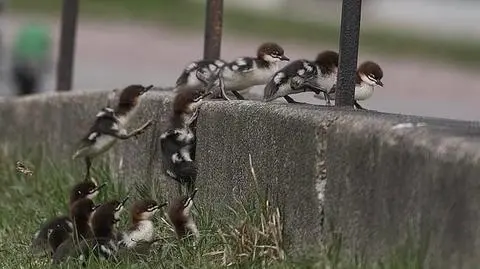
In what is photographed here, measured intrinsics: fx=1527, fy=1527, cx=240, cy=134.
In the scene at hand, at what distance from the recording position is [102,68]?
85.7ft

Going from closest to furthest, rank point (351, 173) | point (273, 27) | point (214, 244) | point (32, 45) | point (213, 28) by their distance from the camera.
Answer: point (351, 173), point (214, 244), point (213, 28), point (32, 45), point (273, 27)

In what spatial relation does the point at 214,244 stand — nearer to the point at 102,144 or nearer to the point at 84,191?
the point at 84,191

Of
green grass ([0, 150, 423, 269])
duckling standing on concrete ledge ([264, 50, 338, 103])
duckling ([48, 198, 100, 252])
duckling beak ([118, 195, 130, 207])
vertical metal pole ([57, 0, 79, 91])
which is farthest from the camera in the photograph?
vertical metal pole ([57, 0, 79, 91])

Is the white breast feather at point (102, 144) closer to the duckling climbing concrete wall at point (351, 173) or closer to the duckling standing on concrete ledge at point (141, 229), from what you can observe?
the duckling climbing concrete wall at point (351, 173)

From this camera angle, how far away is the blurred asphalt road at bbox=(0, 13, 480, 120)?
70.7 ft

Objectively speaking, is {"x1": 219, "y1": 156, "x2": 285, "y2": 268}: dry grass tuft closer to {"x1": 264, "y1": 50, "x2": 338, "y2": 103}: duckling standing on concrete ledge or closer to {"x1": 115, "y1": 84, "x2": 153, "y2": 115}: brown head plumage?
{"x1": 264, "y1": 50, "x2": 338, "y2": 103}: duckling standing on concrete ledge

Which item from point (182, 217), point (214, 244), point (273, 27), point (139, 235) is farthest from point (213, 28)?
point (273, 27)

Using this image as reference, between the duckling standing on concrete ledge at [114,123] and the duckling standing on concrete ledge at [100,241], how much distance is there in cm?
139

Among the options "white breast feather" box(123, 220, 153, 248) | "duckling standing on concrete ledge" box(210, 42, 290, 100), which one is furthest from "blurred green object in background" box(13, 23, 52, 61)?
"white breast feather" box(123, 220, 153, 248)

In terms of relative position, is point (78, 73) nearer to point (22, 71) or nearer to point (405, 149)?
point (22, 71)

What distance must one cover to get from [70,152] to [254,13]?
86.3 feet

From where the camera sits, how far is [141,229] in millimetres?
7074

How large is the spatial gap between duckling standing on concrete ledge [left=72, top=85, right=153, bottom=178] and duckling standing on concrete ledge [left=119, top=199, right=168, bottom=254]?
1.47 meters

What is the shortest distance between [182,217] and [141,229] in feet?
0.65
